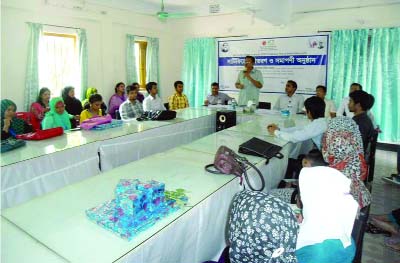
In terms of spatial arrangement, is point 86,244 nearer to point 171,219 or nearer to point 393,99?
Answer: point 171,219

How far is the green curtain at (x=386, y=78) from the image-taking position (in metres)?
4.79

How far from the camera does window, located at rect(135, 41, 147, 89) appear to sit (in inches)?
252

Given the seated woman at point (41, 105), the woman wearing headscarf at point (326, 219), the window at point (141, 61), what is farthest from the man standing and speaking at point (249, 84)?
the woman wearing headscarf at point (326, 219)

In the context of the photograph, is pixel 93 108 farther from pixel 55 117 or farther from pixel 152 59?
pixel 152 59

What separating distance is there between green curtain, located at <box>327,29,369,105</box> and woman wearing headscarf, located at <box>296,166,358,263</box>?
14.6ft

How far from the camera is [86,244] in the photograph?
3.51ft

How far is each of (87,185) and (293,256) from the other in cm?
110

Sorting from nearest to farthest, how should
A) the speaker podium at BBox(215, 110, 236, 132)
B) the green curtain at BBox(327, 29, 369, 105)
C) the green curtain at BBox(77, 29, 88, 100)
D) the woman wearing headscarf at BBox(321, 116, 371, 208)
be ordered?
the woman wearing headscarf at BBox(321, 116, 371, 208)
the speaker podium at BBox(215, 110, 236, 132)
the green curtain at BBox(327, 29, 369, 105)
the green curtain at BBox(77, 29, 88, 100)

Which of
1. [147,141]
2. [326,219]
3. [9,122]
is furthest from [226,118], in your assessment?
[326,219]

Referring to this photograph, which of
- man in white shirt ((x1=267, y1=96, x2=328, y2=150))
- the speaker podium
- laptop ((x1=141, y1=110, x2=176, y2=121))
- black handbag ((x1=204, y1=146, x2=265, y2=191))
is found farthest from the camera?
the speaker podium

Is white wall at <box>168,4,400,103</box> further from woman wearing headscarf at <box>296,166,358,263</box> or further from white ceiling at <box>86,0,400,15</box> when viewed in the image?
woman wearing headscarf at <box>296,166,358,263</box>

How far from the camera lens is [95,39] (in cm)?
545

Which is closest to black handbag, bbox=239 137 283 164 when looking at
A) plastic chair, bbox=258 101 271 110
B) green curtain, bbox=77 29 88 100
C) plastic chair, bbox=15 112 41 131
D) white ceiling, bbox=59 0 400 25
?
white ceiling, bbox=59 0 400 25

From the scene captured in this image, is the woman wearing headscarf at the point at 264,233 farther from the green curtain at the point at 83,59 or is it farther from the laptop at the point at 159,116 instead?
the green curtain at the point at 83,59
